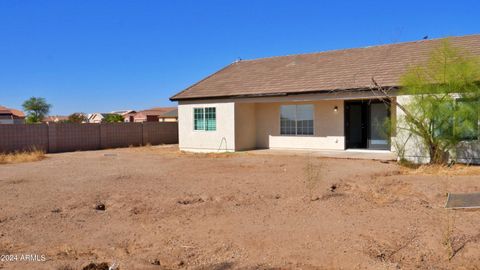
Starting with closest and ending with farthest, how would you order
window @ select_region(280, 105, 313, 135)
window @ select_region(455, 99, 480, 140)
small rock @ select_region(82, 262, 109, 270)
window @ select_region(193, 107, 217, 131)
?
small rock @ select_region(82, 262, 109, 270), window @ select_region(455, 99, 480, 140), window @ select_region(280, 105, 313, 135), window @ select_region(193, 107, 217, 131)

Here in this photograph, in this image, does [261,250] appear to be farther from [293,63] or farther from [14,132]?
[14,132]

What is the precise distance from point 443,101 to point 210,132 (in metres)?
12.0

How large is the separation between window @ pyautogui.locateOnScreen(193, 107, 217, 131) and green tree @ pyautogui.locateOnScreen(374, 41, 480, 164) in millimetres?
10206

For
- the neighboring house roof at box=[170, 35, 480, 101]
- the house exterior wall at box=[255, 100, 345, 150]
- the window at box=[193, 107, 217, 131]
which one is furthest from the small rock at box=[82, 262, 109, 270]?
the window at box=[193, 107, 217, 131]

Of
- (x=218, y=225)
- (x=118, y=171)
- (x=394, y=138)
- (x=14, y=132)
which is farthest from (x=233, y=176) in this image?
(x=14, y=132)

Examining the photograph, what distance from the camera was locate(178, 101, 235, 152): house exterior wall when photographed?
74.9ft

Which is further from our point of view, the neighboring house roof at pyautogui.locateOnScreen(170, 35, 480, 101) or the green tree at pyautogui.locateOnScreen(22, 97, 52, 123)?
the green tree at pyautogui.locateOnScreen(22, 97, 52, 123)

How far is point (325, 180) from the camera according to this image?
12.8 meters

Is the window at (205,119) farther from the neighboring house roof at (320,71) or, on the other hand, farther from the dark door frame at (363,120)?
the dark door frame at (363,120)

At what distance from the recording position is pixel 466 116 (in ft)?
47.5

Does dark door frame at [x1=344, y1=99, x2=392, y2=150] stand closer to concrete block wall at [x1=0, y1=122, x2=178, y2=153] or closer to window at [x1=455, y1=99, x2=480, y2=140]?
window at [x1=455, y1=99, x2=480, y2=140]

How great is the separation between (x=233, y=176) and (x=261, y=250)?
725 centimetres

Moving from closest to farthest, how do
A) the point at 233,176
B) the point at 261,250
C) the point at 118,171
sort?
1. the point at 261,250
2. the point at 233,176
3. the point at 118,171

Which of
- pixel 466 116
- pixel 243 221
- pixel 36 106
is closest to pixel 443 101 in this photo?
pixel 466 116
